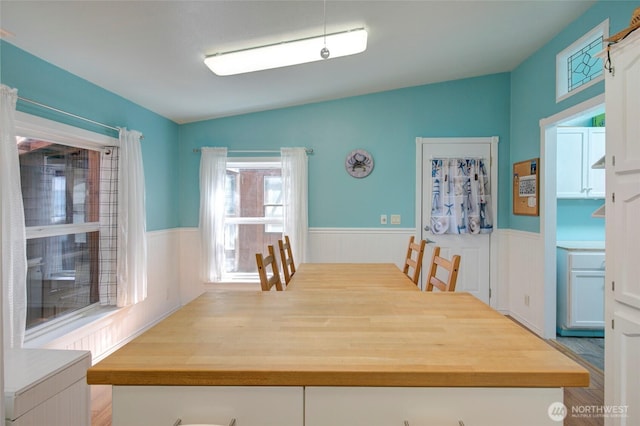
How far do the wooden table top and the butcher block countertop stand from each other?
69cm

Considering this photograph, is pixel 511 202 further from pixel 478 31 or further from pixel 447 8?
pixel 447 8

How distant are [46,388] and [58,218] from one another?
1706 mm

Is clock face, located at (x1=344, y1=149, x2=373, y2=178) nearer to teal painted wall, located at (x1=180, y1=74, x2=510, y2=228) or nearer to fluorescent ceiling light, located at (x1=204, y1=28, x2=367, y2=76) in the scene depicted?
teal painted wall, located at (x1=180, y1=74, x2=510, y2=228)

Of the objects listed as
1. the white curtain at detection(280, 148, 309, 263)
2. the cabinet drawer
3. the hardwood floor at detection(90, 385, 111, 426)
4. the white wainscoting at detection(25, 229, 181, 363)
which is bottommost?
the hardwood floor at detection(90, 385, 111, 426)

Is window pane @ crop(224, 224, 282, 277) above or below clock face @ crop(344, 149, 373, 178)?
below

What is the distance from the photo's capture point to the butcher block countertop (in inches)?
29.3

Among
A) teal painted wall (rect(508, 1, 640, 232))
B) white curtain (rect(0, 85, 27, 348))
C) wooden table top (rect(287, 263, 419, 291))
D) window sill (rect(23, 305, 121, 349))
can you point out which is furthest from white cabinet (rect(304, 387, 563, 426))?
teal painted wall (rect(508, 1, 640, 232))

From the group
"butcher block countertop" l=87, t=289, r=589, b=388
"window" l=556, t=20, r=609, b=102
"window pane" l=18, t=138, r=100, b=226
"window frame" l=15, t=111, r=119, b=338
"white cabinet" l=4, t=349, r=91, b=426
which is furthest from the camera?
"window" l=556, t=20, r=609, b=102

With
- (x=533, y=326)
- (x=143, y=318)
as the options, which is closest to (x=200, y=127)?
(x=143, y=318)

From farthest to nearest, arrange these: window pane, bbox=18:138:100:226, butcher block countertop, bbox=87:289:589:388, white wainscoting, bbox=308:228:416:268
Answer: white wainscoting, bbox=308:228:416:268, window pane, bbox=18:138:100:226, butcher block countertop, bbox=87:289:589:388

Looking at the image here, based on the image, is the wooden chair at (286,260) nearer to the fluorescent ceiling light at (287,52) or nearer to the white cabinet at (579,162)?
the fluorescent ceiling light at (287,52)

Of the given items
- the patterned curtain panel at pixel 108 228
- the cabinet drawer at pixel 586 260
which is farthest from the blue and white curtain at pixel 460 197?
the patterned curtain panel at pixel 108 228

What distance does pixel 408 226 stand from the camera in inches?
156

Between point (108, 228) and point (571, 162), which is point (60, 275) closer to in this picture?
point (108, 228)
